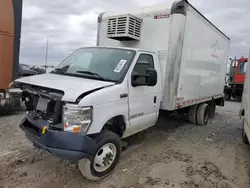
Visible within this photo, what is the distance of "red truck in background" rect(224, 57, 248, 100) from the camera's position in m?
18.3

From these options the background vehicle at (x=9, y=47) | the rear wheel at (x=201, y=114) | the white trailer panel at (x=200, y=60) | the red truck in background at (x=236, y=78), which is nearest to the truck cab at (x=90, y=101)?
the white trailer panel at (x=200, y=60)

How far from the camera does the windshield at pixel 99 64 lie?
4.18m

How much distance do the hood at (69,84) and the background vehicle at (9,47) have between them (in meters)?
3.59

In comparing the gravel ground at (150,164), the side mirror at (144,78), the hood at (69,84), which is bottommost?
the gravel ground at (150,164)

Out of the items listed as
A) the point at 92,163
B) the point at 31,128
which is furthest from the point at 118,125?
the point at 31,128

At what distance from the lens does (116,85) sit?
3.93 m

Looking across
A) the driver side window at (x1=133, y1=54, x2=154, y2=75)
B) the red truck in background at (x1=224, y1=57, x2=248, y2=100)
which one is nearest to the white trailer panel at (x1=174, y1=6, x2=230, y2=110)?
the driver side window at (x1=133, y1=54, x2=154, y2=75)

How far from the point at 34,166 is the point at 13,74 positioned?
4269 mm

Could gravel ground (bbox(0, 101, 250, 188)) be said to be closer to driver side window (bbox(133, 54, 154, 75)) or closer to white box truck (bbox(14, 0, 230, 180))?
white box truck (bbox(14, 0, 230, 180))

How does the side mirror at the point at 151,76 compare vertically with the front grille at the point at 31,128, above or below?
above

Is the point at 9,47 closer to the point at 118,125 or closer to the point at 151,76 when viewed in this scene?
the point at 118,125

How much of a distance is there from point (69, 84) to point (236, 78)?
17908mm

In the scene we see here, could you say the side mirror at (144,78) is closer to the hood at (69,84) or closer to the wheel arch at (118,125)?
the hood at (69,84)

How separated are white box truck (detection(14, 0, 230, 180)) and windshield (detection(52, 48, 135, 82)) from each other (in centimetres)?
2
